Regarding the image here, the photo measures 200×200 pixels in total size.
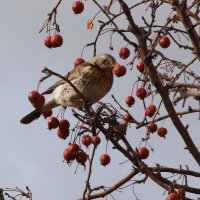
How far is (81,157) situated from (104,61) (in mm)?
2794

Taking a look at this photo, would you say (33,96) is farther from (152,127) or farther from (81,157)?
(152,127)

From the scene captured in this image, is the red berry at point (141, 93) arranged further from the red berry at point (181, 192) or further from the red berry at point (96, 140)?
the red berry at point (181, 192)

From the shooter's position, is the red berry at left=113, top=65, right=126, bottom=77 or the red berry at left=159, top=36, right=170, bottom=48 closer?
the red berry at left=113, top=65, right=126, bottom=77

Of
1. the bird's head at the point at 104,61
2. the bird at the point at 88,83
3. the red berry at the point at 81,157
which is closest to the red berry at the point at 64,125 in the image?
the red berry at the point at 81,157

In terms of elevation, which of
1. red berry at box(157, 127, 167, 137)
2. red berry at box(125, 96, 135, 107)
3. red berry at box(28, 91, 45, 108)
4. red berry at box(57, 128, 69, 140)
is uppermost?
red berry at box(125, 96, 135, 107)

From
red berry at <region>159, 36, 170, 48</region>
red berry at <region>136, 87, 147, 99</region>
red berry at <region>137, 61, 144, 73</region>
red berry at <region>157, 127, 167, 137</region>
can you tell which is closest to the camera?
red berry at <region>136, 87, 147, 99</region>

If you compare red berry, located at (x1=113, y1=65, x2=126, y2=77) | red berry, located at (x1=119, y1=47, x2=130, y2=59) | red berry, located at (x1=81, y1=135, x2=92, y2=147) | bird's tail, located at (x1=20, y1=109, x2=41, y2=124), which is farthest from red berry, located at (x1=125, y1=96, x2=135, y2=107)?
bird's tail, located at (x1=20, y1=109, x2=41, y2=124)

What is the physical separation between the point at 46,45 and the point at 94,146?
1574 millimetres

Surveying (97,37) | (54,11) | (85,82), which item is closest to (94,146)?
(97,37)

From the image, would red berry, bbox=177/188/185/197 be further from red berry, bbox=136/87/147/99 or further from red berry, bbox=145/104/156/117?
red berry, bbox=136/87/147/99

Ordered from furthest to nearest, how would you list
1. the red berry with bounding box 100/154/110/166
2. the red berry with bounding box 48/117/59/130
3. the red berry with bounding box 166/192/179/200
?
the red berry with bounding box 100/154/110/166, the red berry with bounding box 48/117/59/130, the red berry with bounding box 166/192/179/200

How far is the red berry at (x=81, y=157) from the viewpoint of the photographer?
4406mm

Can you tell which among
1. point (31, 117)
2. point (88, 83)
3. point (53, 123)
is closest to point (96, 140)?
point (53, 123)

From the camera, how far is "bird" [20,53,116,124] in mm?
6586
